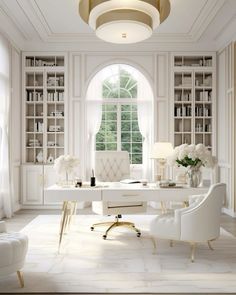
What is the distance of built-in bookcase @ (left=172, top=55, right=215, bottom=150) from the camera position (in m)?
7.62

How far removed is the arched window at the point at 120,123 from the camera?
26.9ft

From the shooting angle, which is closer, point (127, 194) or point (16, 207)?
point (127, 194)

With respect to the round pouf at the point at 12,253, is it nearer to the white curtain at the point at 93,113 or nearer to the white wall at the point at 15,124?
the white wall at the point at 15,124

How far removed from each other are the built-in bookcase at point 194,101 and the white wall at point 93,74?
0.25 metres

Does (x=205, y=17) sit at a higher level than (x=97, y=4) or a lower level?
higher

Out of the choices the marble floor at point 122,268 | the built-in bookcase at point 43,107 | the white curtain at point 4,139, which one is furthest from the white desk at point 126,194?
the built-in bookcase at point 43,107

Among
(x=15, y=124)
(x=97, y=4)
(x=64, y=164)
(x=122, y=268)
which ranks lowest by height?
(x=122, y=268)

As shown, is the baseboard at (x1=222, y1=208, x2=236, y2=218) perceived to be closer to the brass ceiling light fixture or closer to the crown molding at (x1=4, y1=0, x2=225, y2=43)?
the crown molding at (x1=4, y1=0, x2=225, y2=43)

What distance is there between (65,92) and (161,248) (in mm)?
4159

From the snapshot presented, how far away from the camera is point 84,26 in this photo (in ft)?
22.1

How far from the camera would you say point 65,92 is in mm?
7582

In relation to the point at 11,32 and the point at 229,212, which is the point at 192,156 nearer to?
the point at 229,212

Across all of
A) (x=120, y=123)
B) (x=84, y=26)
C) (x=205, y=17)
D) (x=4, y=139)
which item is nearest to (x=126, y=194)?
(x=4, y=139)

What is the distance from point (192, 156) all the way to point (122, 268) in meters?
1.49
